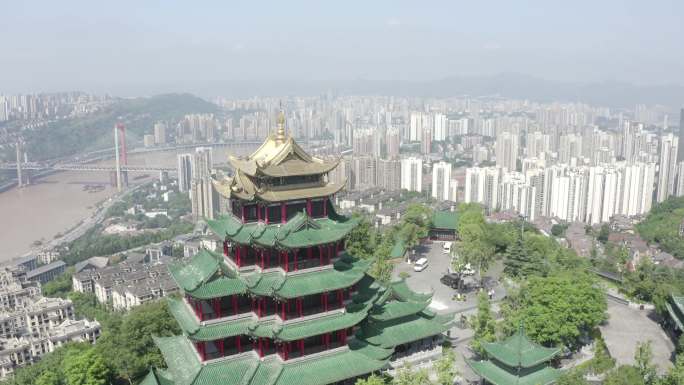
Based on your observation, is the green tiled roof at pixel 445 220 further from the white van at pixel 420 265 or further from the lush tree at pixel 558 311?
the lush tree at pixel 558 311

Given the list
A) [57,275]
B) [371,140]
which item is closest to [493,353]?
[57,275]

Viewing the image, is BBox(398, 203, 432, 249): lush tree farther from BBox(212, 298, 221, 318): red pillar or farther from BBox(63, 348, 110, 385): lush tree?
BBox(212, 298, 221, 318): red pillar

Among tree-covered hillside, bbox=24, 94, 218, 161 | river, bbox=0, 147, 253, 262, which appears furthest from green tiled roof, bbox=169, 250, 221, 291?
tree-covered hillside, bbox=24, 94, 218, 161

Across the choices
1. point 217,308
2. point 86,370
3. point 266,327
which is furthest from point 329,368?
point 86,370

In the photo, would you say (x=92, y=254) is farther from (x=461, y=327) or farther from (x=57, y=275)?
(x=461, y=327)

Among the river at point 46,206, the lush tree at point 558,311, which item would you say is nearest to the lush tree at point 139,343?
the lush tree at point 558,311

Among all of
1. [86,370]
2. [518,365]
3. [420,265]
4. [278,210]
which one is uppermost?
[278,210]

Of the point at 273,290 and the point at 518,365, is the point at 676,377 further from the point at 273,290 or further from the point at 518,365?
the point at 273,290
